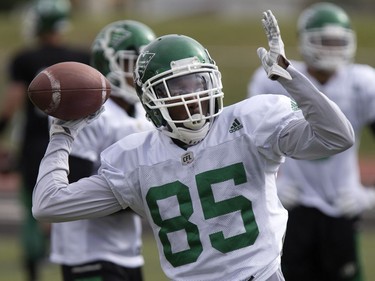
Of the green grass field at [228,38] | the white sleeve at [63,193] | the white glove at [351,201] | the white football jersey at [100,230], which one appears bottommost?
the green grass field at [228,38]

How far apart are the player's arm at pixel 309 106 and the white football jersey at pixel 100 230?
1.29 m

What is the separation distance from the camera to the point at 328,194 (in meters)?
6.25

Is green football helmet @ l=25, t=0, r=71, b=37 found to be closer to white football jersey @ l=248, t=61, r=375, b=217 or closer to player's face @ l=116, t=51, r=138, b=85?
white football jersey @ l=248, t=61, r=375, b=217

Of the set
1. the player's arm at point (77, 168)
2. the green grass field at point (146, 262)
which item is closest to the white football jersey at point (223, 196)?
the player's arm at point (77, 168)

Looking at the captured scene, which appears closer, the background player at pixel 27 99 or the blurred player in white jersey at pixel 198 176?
the blurred player in white jersey at pixel 198 176

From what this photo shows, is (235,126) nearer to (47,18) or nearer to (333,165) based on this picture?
(333,165)

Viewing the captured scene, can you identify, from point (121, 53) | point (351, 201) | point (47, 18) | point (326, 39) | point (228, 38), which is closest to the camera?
point (121, 53)

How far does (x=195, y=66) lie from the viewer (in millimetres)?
3797

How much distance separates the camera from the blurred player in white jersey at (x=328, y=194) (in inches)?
244

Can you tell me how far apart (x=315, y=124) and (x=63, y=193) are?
2.99 feet

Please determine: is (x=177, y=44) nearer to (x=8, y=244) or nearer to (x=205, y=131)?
(x=205, y=131)

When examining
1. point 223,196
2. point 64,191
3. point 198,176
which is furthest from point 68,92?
point 223,196

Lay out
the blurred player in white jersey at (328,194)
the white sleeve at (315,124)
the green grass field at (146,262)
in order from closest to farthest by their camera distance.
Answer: the white sleeve at (315,124) → the blurred player in white jersey at (328,194) → the green grass field at (146,262)

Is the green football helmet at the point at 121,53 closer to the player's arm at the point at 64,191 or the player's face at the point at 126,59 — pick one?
the player's face at the point at 126,59
